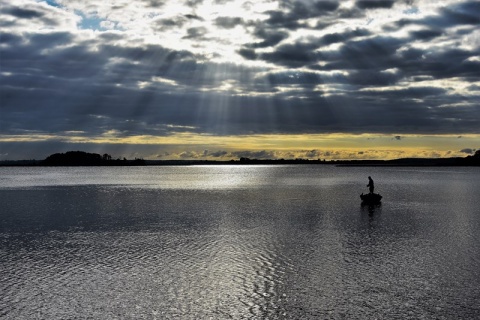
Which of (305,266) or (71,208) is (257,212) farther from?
(305,266)

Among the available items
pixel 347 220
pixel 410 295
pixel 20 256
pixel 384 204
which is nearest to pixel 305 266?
pixel 410 295

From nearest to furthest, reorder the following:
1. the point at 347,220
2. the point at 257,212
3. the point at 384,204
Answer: the point at 347,220 < the point at 257,212 < the point at 384,204

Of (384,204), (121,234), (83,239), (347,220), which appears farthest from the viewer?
(384,204)

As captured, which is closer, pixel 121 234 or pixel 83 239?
pixel 83 239

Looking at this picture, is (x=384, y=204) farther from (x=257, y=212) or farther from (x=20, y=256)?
(x=20, y=256)

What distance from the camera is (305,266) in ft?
107

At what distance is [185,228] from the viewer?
52688mm

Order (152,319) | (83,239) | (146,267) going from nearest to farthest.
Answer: (152,319)
(146,267)
(83,239)

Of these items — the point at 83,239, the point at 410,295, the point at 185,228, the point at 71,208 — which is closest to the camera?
the point at 410,295

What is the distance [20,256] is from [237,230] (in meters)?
22.5

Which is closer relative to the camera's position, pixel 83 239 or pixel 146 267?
pixel 146 267

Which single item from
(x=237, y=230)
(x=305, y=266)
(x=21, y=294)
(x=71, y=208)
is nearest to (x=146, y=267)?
(x=21, y=294)

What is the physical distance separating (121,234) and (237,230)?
40.8 ft

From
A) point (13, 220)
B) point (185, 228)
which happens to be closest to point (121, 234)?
point (185, 228)
